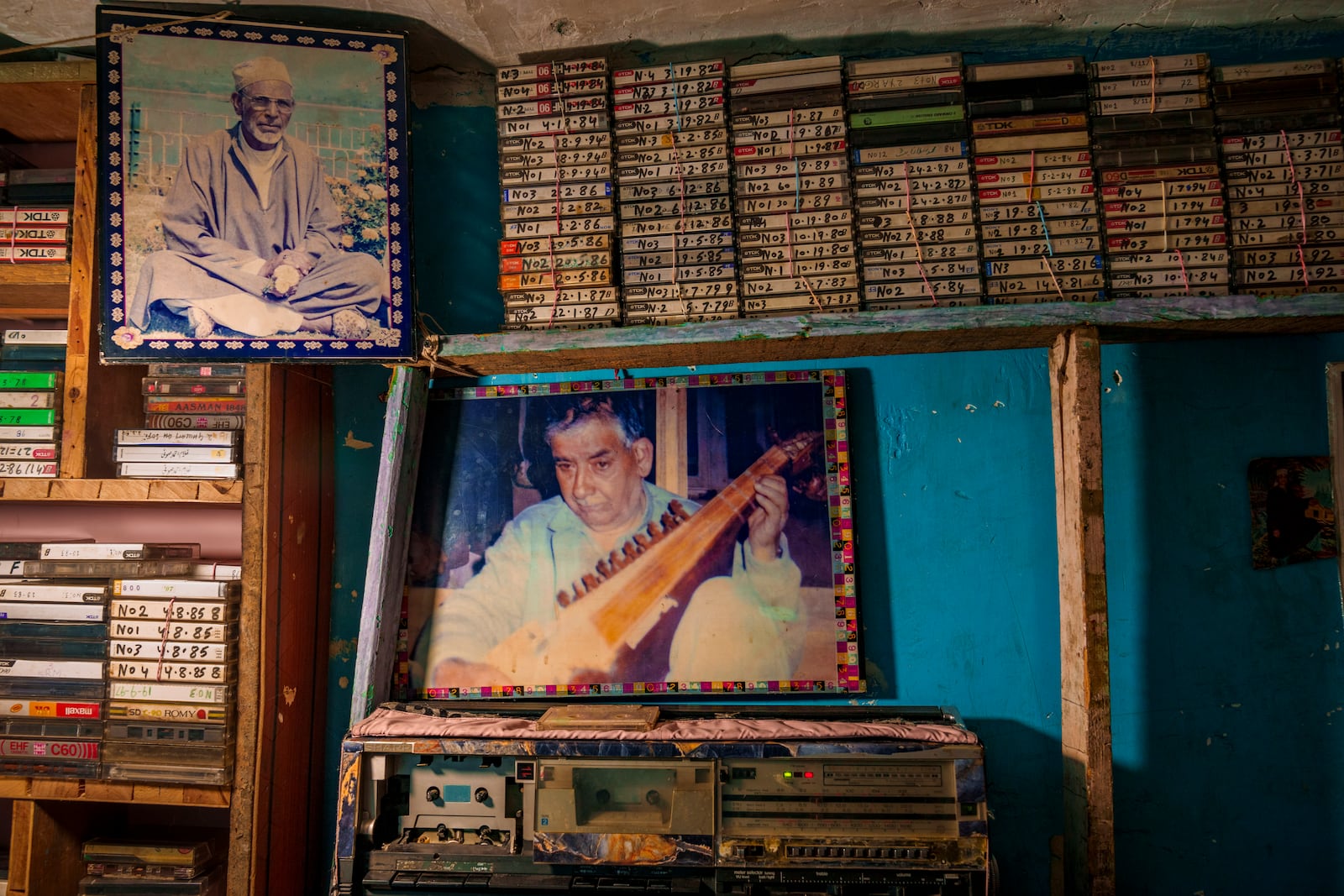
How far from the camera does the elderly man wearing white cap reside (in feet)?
7.32

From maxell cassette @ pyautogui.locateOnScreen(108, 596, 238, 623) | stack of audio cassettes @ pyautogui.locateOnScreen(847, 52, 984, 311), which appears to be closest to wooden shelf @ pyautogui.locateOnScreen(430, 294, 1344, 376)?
stack of audio cassettes @ pyautogui.locateOnScreen(847, 52, 984, 311)

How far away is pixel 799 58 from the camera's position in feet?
7.52

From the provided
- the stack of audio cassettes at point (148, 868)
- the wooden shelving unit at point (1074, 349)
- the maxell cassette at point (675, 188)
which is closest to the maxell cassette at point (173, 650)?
the stack of audio cassettes at point (148, 868)

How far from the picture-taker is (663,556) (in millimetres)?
2469

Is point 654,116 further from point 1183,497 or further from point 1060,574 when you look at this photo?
point 1183,497

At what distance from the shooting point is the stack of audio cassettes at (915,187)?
2.22 meters

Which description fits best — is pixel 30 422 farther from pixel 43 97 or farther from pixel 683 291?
pixel 683 291

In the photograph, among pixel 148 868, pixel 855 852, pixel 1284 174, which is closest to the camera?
pixel 855 852

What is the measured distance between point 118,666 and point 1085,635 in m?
2.60

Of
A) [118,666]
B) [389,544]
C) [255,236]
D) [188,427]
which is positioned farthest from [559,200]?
[118,666]

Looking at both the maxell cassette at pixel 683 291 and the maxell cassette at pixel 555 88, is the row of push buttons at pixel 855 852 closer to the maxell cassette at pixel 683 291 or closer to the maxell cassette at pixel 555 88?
the maxell cassette at pixel 683 291

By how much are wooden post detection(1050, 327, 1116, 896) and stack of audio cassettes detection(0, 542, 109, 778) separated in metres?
2.64

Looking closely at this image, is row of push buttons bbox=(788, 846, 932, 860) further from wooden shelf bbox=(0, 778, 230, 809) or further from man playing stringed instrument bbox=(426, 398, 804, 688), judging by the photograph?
wooden shelf bbox=(0, 778, 230, 809)

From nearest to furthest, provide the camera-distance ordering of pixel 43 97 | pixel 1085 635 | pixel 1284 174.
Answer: pixel 1085 635 → pixel 1284 174 → pixel 43 97
